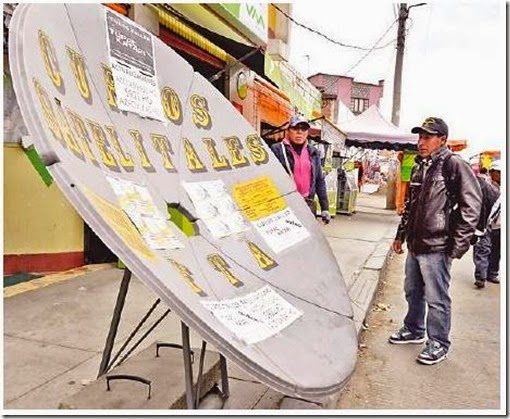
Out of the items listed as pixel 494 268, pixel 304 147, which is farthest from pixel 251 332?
pixel 494 268

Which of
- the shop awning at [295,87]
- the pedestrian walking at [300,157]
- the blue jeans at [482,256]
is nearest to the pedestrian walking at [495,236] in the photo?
the blue jeans at [482,256]

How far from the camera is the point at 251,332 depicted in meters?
1.75

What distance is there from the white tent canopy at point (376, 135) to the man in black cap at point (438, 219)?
392 inches

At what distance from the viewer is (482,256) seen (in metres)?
6.86

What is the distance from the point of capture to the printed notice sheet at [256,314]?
1697mm

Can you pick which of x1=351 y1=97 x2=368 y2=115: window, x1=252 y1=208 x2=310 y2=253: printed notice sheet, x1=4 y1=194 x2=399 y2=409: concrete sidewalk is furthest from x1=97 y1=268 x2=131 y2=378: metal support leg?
x1=351 y1=97 x2=368 y2=115: window

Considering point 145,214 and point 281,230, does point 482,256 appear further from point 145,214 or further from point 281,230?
point 145,214

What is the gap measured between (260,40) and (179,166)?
21.2ft

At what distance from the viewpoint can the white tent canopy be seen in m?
13.6

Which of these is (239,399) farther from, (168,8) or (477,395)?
(168,8)

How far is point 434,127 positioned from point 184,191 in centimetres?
226

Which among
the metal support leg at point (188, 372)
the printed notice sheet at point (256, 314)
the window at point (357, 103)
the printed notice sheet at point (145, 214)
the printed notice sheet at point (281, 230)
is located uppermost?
the window at point (357, 103)

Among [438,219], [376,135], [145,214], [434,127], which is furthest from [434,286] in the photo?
[376,135]

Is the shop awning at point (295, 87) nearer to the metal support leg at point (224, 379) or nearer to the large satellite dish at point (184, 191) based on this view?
the large satellite dish at point (184, 191)
